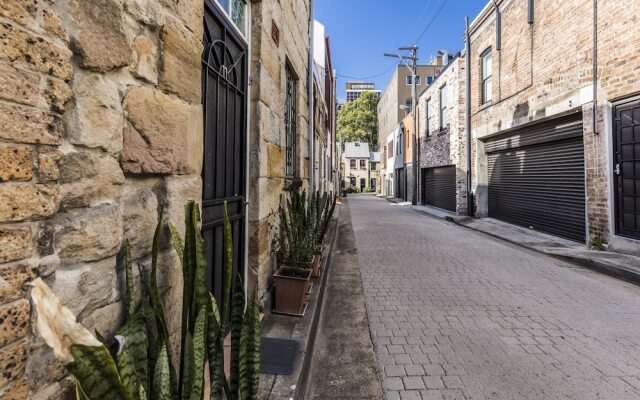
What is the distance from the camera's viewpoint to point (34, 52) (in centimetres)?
94

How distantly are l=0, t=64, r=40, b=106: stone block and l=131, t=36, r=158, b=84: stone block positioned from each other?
48 cm

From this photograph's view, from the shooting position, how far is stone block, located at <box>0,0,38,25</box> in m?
0.88

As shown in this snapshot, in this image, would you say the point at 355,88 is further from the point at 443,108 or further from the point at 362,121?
the point at 443,108

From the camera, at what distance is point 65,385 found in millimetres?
1054

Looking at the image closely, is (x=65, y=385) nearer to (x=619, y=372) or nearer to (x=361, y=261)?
(x=619, y=372)

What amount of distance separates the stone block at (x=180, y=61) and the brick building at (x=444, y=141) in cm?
1273

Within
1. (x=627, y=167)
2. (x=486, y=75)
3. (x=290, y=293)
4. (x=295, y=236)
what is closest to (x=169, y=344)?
(x=290, y=293)

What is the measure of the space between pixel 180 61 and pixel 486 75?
1296 centimetres

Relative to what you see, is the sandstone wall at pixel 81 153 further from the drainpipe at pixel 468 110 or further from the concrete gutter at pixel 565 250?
the drainpipe at pixel 468 110

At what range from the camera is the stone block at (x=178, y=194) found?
1624 mm

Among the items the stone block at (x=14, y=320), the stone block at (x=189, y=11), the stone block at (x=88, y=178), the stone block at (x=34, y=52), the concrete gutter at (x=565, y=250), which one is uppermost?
the stone block at (x=189, y=11)

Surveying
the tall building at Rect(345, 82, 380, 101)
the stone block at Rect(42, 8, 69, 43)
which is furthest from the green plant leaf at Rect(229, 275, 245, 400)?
the tall building at Rect(345, 82, 380, 101)

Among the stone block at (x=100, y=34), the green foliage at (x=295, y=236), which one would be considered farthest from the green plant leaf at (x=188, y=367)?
the green foliage at (x=295, y=236)

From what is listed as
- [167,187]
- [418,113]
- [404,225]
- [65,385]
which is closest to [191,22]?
[167,187]
